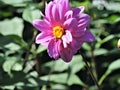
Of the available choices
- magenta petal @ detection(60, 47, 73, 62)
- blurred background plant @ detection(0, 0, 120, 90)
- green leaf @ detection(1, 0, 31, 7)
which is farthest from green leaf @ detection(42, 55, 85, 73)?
magenta petal @ detection(60, 47, 73, 62)

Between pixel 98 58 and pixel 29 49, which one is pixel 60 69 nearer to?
pixel 29 49

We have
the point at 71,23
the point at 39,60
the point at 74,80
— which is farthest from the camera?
the point at 39,60

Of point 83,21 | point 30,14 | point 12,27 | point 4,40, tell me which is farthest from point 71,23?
point 12,27

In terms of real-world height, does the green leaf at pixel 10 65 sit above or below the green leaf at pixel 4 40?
below

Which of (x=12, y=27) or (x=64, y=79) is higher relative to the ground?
(x=12, y=27)

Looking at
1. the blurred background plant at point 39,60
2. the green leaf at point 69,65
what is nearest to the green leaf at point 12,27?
the blurred background plant at point 39,60

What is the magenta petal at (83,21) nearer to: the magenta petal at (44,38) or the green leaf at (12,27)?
the magenta petal at (44,38)

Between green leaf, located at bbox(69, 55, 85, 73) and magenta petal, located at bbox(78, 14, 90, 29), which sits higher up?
magenta petal, located at bbox(78, 14, 90, 29)

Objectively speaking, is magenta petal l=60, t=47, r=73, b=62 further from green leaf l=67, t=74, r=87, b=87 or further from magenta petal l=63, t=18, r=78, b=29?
green leaf l=67, t=74, r=87, b=87

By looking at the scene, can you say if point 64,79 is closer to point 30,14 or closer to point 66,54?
point 30,14
